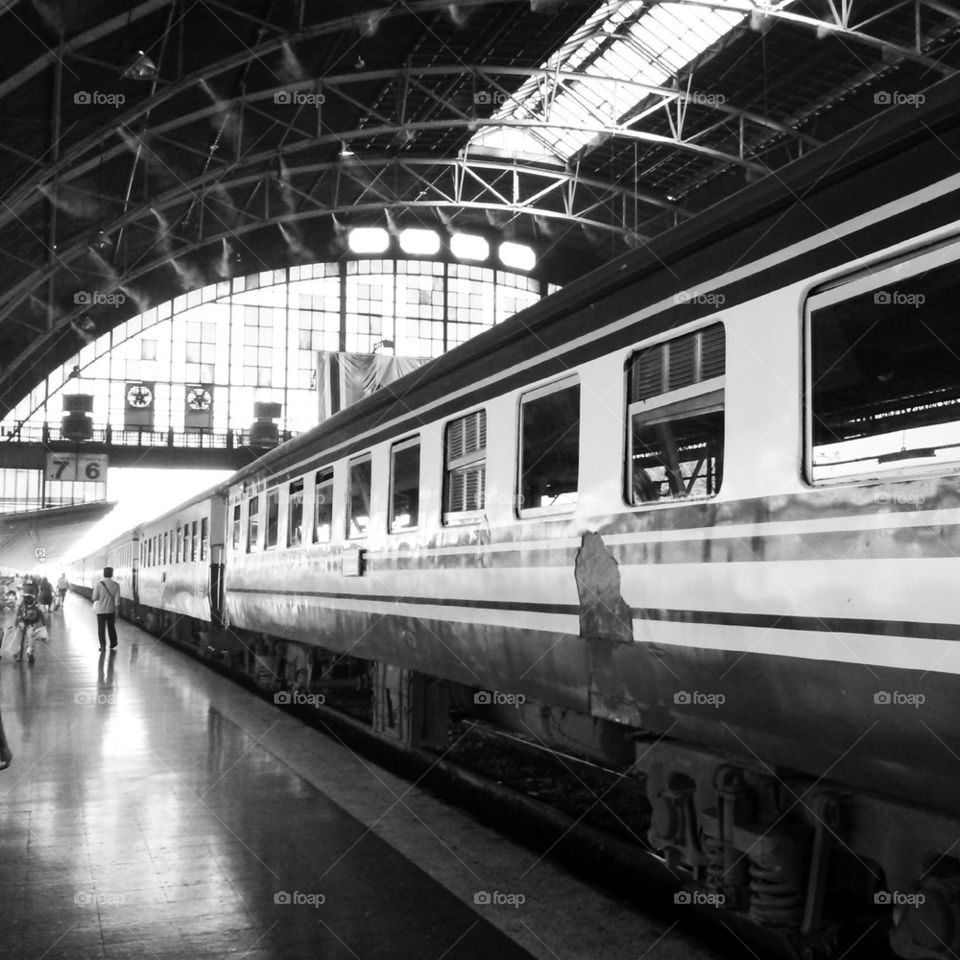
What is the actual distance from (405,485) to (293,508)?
3.88 meters

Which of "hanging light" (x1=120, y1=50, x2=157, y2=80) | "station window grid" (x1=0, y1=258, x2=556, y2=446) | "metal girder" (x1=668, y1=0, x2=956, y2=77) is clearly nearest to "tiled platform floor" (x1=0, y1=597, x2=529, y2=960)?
"hanging light" (x1=120, y1=50, x2=157, y2=80)

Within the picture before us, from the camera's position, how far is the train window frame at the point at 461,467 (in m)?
6.88

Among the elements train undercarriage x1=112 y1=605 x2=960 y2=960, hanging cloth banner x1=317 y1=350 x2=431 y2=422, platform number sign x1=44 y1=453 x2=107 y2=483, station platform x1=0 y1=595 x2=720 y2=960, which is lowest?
station platform x1=0 y1=595 x2=720 y2=960

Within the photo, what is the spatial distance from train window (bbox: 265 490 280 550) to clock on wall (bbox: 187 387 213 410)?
20.2 meters

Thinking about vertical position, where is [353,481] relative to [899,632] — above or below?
above

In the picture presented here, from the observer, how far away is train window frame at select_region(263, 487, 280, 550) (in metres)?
12.7

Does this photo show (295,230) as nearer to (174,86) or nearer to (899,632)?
(174,86)

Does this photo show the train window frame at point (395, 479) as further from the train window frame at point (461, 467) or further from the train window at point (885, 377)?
the train window at point (885, 377)

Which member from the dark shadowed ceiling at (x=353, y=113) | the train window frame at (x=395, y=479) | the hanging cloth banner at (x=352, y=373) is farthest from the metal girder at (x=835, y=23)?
the train window frame at (x=395, y=479)

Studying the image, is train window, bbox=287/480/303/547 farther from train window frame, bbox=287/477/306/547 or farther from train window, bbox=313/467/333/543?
train window, bbox=313/467/333/543

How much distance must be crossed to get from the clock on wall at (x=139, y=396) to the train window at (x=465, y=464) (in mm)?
25655

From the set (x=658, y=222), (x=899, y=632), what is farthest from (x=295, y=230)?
(x=899, y=632)

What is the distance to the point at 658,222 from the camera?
36.7 metres

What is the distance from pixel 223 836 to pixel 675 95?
2615 cm
